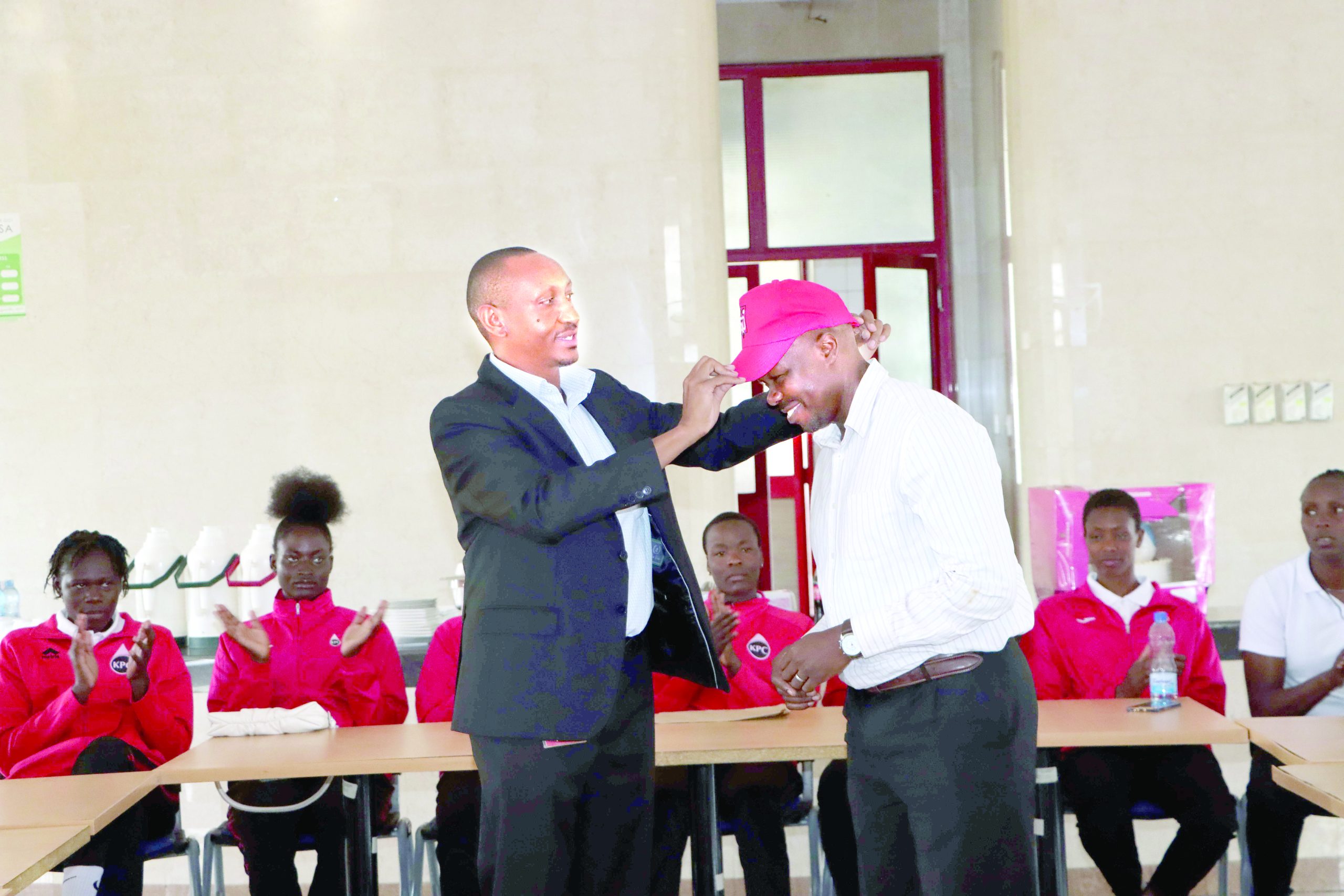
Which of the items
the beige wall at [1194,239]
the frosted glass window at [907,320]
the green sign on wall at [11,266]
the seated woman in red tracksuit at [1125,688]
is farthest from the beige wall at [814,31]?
the seated woman in red tracksuit at [1125,688]

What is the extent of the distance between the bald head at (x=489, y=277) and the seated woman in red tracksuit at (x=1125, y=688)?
7.30 feet

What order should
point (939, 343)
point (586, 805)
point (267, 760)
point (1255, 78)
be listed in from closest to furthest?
point (586, 805) → point (267, 760) → point (1255, 78) → point (939, 343)

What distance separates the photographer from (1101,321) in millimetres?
4957

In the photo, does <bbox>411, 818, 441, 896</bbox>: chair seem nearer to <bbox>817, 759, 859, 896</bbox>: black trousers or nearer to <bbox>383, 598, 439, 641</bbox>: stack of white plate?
<bbox>383, 598, 439, 641</bbox>: stack of white plate

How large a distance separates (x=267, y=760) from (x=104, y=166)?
9.78 ft

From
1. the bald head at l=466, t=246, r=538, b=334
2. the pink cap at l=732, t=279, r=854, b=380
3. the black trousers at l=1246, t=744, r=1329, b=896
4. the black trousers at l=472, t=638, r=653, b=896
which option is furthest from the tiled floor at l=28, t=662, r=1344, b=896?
the pink cap at l=732, t=279, r=854, b=380

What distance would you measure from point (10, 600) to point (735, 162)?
4.50 m

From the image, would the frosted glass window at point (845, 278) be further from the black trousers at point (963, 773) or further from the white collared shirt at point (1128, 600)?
the black trousers at point (963, 773)

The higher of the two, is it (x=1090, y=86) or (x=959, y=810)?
(x=1090, y=86)

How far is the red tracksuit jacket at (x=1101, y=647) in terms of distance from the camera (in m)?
3.64

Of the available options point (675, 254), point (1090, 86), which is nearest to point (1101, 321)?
point (1090, 86)

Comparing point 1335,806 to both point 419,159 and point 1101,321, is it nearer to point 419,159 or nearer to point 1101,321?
point 1101,321

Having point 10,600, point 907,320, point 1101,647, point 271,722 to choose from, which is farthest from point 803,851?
point 907,320

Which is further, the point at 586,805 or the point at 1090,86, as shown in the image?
the point at 1090,86
